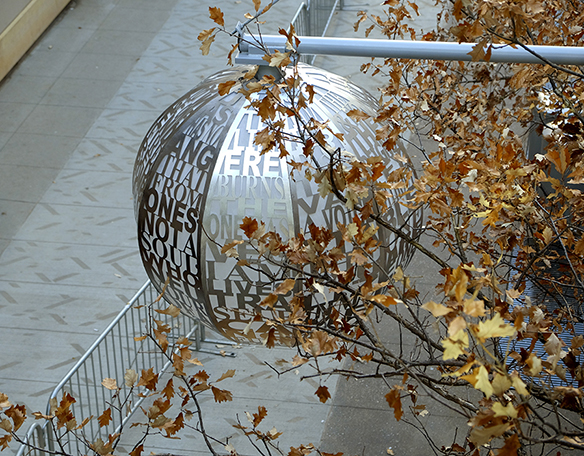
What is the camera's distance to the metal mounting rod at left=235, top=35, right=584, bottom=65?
1818mm

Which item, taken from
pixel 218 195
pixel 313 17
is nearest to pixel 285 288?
pixel 218 195

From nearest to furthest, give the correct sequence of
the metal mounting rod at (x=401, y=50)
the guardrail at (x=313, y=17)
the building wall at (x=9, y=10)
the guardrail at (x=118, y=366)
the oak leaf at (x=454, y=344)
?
the oak leaf at (x=454, y=344) < the metal mounting rod at (x=401, y=50) < the guardrail at (x=118, y=366) < the guardrail at (x=313, y=17) < the building wall at (x=9, y=10)

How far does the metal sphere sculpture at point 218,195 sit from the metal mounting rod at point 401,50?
0.38ft

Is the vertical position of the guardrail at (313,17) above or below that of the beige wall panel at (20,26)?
above

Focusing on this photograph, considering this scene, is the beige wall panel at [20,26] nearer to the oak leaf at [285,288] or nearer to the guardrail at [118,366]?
the guardrail at [118,366]

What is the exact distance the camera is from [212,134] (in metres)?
1.98

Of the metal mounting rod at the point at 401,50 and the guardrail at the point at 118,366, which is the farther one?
the guardrail at the point at 118,366

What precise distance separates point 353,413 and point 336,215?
5158 millimetres

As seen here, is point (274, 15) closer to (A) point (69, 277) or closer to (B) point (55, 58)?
(B) point (55, 58)

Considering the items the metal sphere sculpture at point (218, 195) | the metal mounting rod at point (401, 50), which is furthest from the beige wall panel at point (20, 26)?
the metal mounting rod at point (401, 50)

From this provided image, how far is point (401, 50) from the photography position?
1834 millimetres

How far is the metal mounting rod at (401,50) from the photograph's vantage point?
5.97ft

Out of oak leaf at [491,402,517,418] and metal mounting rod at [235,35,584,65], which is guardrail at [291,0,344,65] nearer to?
metal mounting rod at [235,35,584,65]

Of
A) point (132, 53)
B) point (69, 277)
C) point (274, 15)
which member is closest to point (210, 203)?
point (69, 277)
